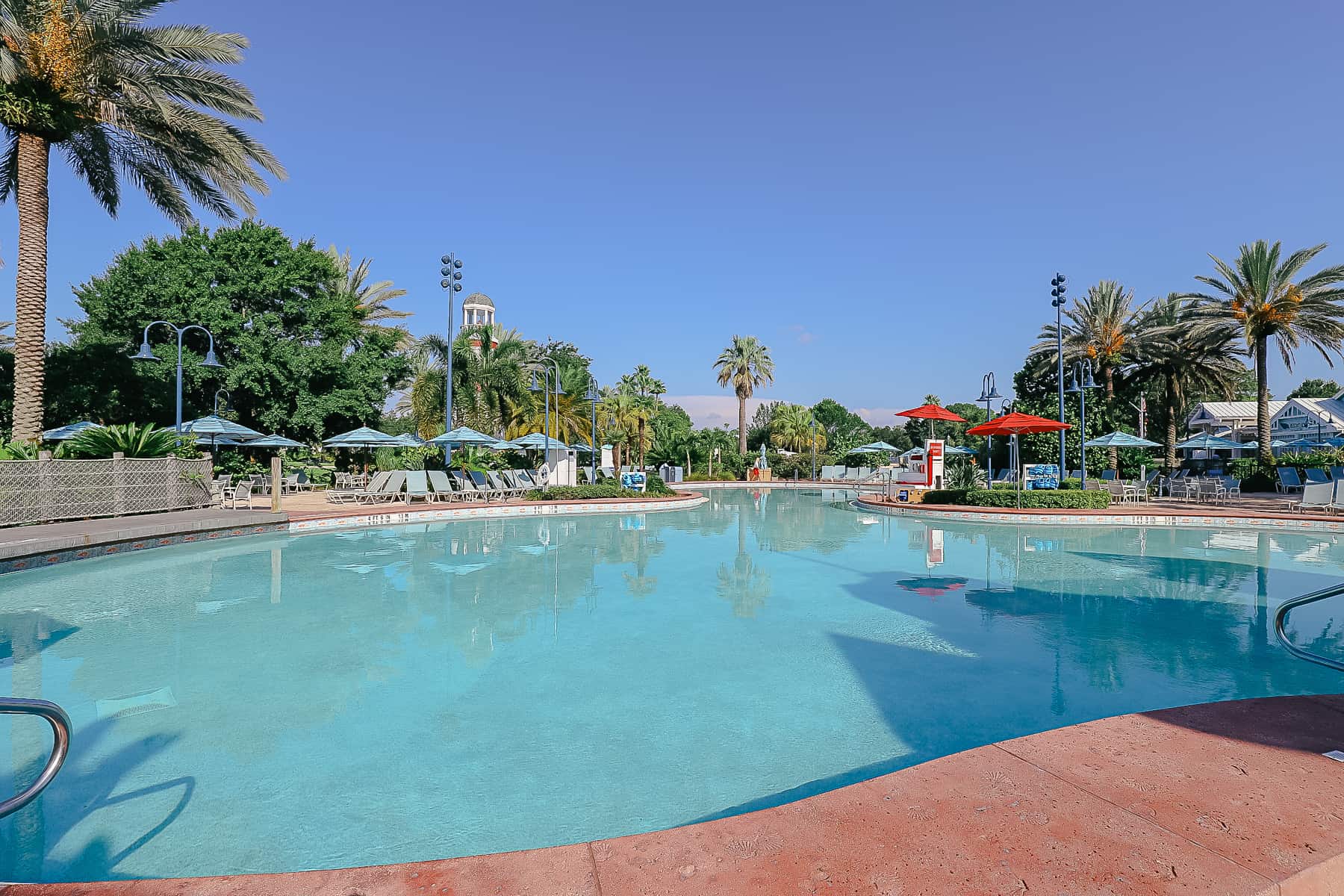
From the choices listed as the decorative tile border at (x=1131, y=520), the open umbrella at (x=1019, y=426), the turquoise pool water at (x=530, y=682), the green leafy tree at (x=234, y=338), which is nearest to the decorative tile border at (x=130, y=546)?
the turquoise pool water at (x=530, y=682)

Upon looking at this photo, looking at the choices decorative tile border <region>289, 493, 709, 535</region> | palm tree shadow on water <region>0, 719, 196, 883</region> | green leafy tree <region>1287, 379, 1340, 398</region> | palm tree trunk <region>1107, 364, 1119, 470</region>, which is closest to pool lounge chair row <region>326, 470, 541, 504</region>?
decorative tile border <region>289, 493, 709, 535</region>

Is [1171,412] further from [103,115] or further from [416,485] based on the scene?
[103,115]

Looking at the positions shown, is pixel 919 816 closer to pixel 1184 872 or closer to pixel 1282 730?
pixel 1184 872

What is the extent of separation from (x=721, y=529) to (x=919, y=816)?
13562mm

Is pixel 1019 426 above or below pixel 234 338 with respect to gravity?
below

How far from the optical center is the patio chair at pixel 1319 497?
16.3 metres

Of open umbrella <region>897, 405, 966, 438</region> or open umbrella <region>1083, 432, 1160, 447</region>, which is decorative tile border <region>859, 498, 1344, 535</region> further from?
open umbrella <region>1083, 432, 1160, 447</region>

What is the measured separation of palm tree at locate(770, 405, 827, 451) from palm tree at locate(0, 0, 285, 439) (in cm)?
3344

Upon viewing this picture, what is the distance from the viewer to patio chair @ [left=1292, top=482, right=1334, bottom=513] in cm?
1633

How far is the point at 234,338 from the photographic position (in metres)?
25.1

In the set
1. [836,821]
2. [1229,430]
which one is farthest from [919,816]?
[1229,430]

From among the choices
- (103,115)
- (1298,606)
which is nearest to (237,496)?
(103,115)

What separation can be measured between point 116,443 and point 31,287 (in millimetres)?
3922

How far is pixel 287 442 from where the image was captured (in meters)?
22.3
